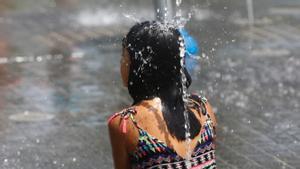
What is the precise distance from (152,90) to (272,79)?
20.2ft

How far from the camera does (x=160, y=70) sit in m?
2.92

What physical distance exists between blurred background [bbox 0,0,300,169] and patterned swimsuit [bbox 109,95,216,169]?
2087 mm

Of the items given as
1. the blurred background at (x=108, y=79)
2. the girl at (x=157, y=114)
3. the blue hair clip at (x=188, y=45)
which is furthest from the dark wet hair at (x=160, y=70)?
the blurred background at (x=108, y=79)

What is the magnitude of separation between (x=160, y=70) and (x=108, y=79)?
20.6 ft

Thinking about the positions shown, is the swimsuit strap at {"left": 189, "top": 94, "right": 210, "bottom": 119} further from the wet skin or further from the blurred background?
the blurred background

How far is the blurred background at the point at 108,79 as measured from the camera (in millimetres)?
6090

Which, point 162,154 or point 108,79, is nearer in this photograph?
point 162,154

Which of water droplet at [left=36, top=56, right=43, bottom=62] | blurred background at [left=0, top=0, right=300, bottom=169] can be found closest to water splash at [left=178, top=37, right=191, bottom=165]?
blurred background at [left=0, top=0, right=300, bottom=169]

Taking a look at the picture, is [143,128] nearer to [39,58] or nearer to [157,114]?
[157,114]

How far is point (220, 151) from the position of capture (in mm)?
5977

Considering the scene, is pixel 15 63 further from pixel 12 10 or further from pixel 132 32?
pixel 132 32

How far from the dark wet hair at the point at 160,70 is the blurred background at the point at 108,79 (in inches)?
78.5

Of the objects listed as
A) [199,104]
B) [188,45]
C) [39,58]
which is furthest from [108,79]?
[199,104]

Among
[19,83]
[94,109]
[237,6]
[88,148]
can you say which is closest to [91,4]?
[237,6]
